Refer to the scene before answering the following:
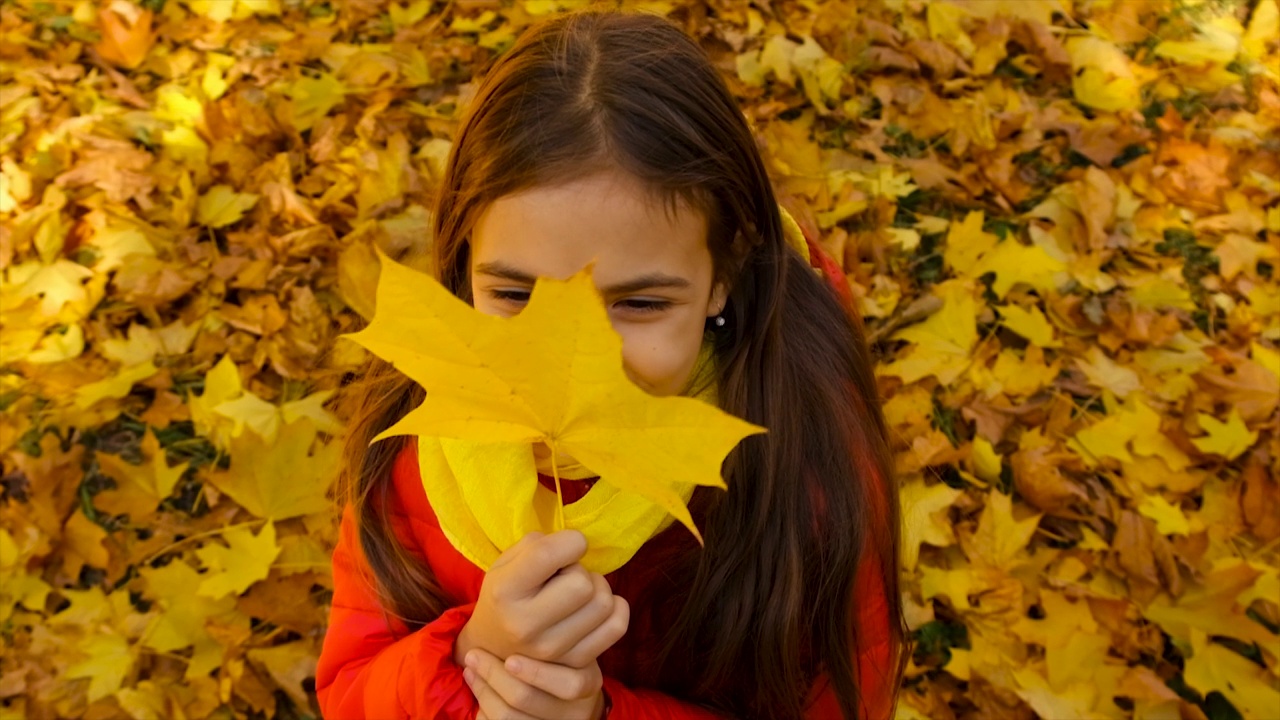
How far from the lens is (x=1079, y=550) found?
5.41 feet

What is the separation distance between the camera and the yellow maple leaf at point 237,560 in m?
1.57

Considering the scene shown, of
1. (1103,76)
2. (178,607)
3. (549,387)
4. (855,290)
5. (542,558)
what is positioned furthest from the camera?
(1103,76)

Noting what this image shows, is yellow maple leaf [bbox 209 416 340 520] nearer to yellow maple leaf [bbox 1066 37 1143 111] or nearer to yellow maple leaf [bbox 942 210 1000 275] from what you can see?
yellow maple leaf [bbox 942 210 1000 275]

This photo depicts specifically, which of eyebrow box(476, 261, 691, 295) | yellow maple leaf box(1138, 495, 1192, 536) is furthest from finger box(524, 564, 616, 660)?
yellow maple leaf box(1138, 495, 1192, 536)

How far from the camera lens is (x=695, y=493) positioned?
1097 mm

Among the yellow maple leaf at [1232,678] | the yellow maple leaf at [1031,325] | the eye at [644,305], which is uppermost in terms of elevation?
the eye at [644,305]

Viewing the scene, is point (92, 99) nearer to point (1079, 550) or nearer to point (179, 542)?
point (179, 542)

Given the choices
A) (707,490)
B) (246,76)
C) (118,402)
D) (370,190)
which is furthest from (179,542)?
(246,76)

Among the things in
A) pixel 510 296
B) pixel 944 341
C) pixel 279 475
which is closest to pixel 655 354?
pixel 510 296

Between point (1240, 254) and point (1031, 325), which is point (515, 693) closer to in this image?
point (1031, 325)

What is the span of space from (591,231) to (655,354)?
14 centimetres

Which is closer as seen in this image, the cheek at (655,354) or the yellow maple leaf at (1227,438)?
the cheek at (655,354)

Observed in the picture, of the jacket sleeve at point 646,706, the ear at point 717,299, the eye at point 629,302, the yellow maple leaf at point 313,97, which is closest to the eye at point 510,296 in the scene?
the eye at point 629,302

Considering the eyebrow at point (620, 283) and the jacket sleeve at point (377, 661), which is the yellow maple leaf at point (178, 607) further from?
the eyebrow at point (620, 283)
